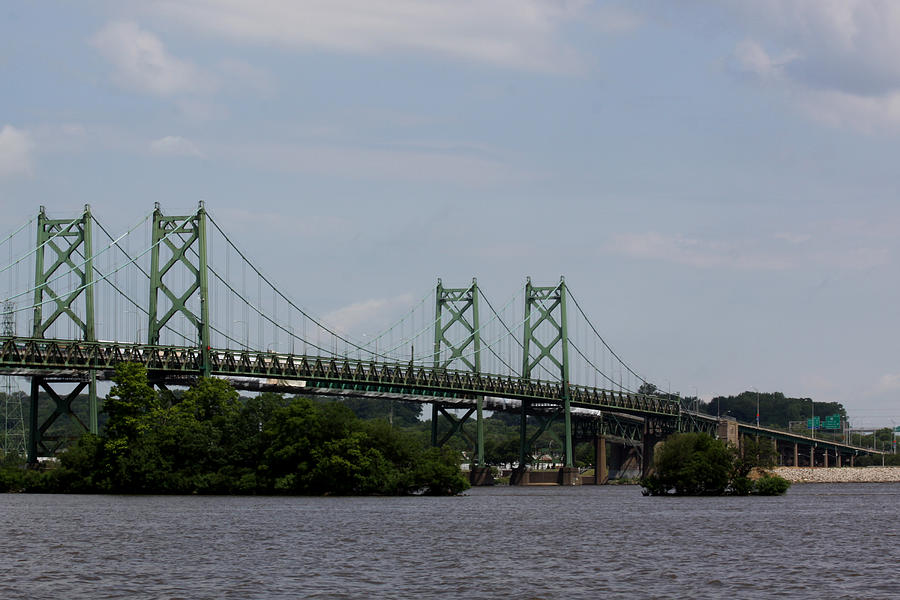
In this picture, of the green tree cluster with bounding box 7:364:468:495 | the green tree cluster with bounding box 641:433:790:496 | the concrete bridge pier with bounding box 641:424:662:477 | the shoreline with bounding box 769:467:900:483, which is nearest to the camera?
the green tree cluster with bounding box 7:364:468:495

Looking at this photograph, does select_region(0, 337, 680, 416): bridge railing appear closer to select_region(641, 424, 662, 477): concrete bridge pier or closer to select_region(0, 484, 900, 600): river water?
select_region(641, 424, 662, 477): concrete bridge pier

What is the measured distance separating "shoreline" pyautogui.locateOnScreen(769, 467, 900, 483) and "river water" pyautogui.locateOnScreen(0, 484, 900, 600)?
298 ft

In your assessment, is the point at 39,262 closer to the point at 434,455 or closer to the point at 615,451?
the point at 434,455

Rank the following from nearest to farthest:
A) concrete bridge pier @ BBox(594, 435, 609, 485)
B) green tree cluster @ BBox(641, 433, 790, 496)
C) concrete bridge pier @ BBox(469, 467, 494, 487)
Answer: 1. green tree cluster @ BBox(641, 433, 790, 496)
2. concrete bridge pier @ BBox(469, 467, 494, 487)
3. concrete bridge pier @ BBox(594, 435, 609, 485)

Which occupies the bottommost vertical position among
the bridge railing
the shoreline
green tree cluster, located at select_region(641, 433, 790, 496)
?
the shoreline

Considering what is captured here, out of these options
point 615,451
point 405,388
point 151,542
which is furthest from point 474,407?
point 151,542

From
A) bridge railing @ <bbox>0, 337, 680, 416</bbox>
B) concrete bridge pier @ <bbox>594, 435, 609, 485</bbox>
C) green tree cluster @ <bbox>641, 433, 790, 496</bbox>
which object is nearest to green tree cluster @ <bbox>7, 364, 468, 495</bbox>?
bridge railing @ <bbox>0, 337, 680, 416</bbox>

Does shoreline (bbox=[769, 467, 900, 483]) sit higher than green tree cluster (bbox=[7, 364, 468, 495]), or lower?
lower

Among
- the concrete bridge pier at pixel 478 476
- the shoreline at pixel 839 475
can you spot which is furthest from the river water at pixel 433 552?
the shoreline at pixel 839 475

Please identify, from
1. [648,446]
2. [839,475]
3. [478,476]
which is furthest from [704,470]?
[839,475]

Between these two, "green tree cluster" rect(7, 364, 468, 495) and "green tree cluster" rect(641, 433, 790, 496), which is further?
"green tree cluster" rect(641, 433, 790, 496)

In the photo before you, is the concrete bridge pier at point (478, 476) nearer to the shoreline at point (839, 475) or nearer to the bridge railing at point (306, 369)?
the bridge railing at point (306, 369)

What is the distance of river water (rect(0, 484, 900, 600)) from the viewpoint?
32.4 meters

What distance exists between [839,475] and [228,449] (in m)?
98.4
